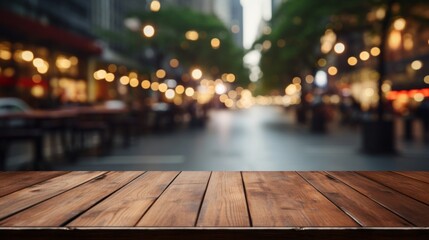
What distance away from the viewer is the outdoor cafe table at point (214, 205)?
177cm

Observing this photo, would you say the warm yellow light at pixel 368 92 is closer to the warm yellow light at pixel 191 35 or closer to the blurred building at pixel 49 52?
the blurred building at pixel 49 52

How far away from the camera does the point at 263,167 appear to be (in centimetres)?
934

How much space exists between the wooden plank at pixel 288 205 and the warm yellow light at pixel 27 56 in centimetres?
2781

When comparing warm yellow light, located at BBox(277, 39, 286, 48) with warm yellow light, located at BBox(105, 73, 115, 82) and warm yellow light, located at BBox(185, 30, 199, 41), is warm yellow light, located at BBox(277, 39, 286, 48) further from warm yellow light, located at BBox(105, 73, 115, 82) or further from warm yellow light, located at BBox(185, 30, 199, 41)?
warm yellow light, located at BBox(105, 73, 115, 82)

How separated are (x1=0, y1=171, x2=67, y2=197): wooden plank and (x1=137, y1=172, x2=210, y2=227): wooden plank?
3.00 feet

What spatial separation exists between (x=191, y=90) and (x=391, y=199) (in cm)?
4333

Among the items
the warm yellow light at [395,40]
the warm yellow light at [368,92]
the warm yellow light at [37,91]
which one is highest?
the warm yellow light at [395,40]

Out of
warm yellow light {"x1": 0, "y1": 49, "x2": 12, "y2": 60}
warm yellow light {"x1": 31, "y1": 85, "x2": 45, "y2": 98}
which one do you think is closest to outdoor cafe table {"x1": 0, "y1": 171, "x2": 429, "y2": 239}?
warm yellow light {"x1": 0, "y1": 49, "x2": 12, "y2": 60}

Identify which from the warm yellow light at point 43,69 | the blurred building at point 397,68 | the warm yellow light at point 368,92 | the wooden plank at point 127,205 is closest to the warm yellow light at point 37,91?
the warm yellow light at point 43,69

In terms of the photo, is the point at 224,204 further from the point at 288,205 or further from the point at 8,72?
the point at 8,72

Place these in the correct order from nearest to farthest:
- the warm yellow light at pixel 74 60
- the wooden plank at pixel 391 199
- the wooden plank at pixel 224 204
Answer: the wooden plank at pixel 224 204 < the wooden plank at pixel 391 199 < the warm yellow light at pixel 74 60

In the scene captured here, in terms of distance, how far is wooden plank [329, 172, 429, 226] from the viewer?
6.42 ft

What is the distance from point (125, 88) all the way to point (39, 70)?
2025 centimetres

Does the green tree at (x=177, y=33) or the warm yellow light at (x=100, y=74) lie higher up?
the green tree at (x=177, y=33)
